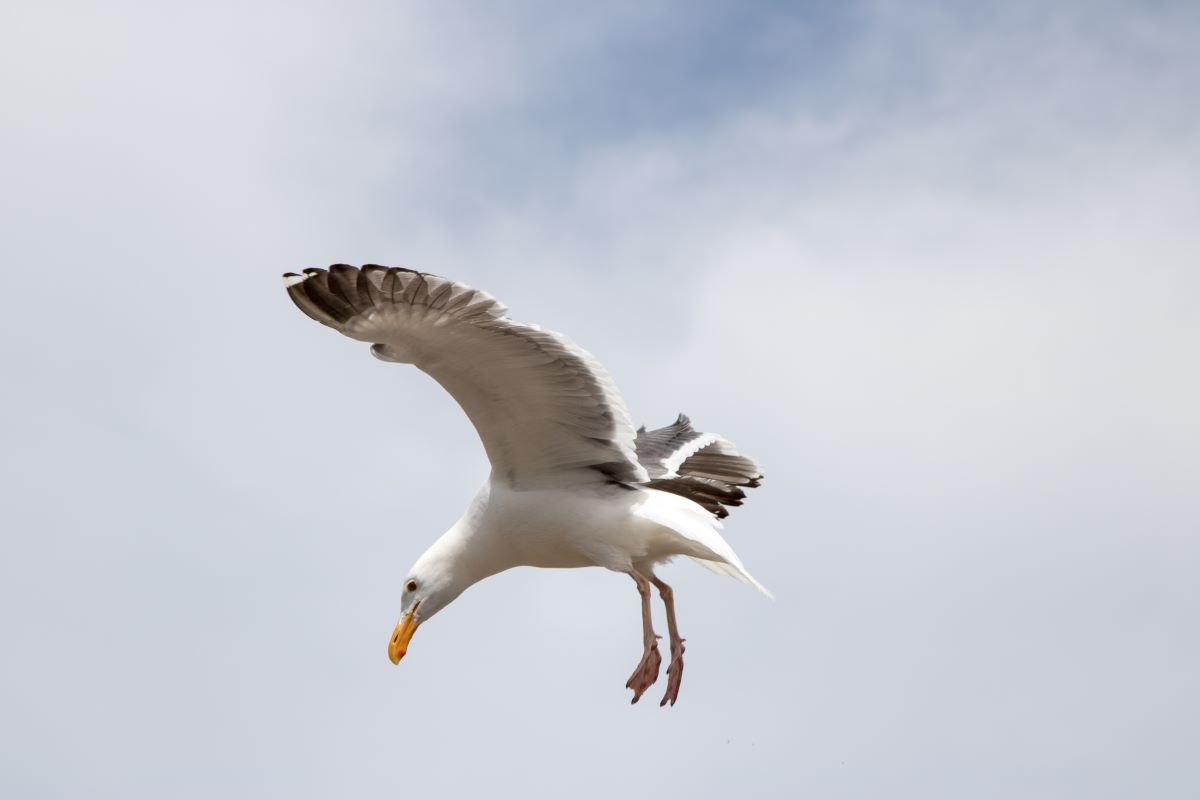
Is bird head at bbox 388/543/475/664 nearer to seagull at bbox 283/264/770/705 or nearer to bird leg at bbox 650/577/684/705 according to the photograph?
seagull at bbox 283/264/770/705

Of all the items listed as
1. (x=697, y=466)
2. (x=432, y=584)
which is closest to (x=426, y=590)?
(x=432, y=584)

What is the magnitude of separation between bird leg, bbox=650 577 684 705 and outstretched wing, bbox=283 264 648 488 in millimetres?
730

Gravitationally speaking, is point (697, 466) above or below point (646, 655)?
above

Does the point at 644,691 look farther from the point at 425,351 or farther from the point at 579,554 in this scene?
the point at 425,351

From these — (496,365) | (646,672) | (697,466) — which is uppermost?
(697,466)

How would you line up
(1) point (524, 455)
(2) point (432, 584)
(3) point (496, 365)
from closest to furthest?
(3) point (496, 365) < (1) point (524, 455) < (2) point (432, 584)

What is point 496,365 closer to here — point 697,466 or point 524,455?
point 524,455

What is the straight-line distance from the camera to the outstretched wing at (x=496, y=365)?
8484mm

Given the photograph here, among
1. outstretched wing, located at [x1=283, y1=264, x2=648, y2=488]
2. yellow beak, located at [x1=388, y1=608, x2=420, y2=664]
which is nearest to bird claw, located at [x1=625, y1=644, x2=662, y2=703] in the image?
outstretched wing, located at [x1=283, y1=264, x2=648, y2=488]

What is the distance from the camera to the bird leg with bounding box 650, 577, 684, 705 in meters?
9.96

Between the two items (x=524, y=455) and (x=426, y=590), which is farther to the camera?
(x=426, y=590)

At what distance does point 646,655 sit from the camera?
9969 mm

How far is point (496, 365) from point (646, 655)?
2.08 meters

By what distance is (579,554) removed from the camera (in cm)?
998
